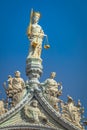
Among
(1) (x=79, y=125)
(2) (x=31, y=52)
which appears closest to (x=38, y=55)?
(2) (x=31, y=52)

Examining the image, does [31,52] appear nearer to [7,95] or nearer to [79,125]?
[7,95]

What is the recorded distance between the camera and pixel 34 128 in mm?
17406

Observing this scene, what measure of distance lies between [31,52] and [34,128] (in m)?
3.06

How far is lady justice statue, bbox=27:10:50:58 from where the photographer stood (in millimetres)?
19242

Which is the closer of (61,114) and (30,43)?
(61,114)

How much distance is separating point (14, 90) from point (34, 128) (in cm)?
161

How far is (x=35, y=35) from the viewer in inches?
768

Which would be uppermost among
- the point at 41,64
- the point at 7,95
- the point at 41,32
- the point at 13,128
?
the point at 41,32

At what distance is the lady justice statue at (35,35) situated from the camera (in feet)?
63.1

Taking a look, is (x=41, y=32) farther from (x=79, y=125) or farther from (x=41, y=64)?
(x=79, y=125)

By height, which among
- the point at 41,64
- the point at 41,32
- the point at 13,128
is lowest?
the point at 13,128

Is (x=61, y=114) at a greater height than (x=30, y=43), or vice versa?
(x=30, y=43)

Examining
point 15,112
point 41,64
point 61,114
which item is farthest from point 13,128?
point 41,64

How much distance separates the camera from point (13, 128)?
17312 millimetres
